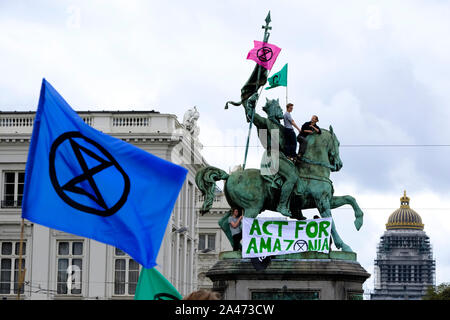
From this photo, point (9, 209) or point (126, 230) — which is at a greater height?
point (9, 209)

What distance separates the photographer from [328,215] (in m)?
27.8

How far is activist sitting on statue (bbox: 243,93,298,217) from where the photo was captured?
90.2 ft

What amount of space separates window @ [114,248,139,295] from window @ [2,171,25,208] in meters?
7.30

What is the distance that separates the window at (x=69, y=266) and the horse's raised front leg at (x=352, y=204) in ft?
143

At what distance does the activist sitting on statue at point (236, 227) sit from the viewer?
28.0 metres

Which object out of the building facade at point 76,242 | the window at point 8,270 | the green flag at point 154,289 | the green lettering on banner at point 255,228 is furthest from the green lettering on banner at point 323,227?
the window at point 8,270

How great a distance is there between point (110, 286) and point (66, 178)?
55736 mm

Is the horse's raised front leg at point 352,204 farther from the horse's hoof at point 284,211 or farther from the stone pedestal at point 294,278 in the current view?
the horse's hoof at point 284,211
